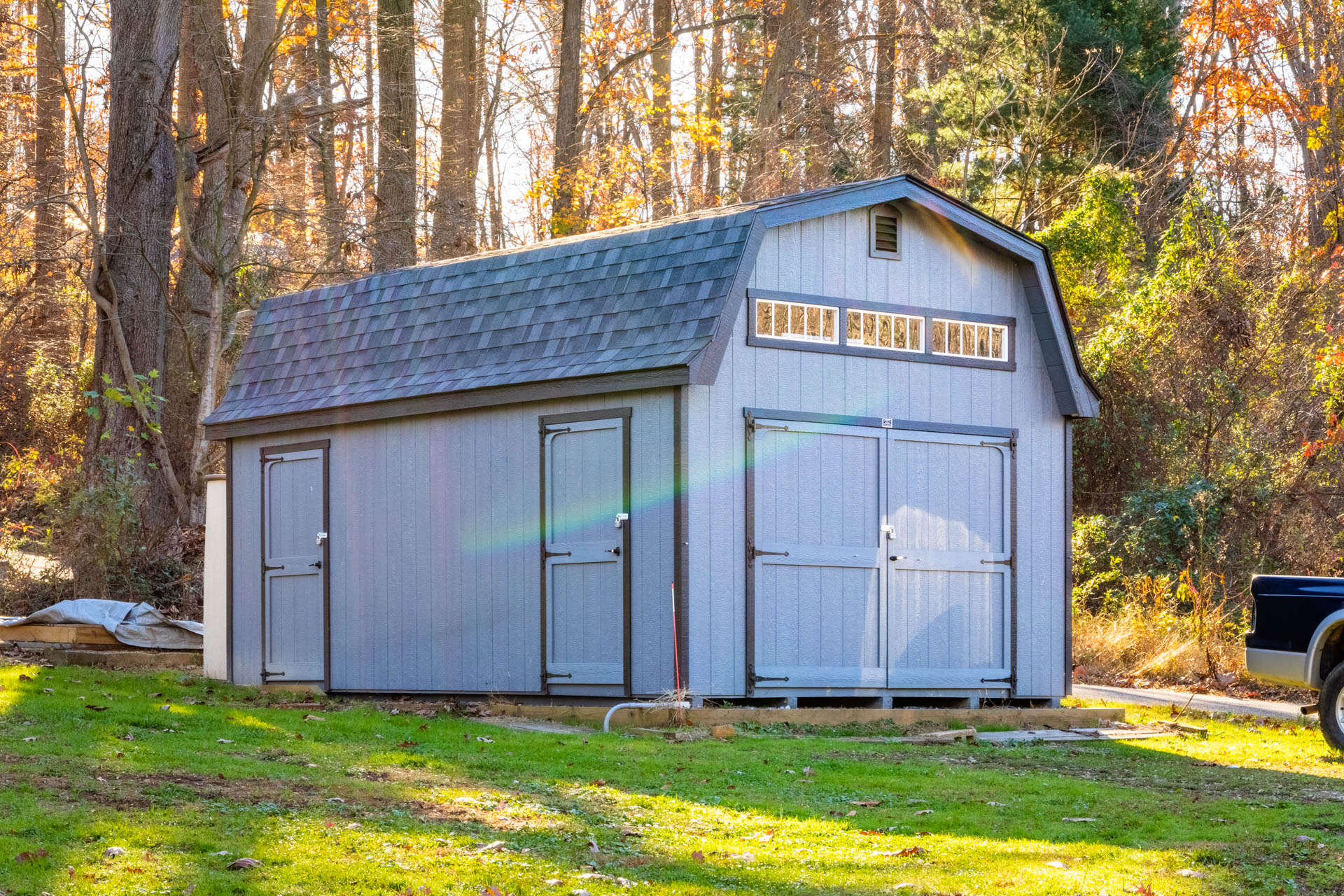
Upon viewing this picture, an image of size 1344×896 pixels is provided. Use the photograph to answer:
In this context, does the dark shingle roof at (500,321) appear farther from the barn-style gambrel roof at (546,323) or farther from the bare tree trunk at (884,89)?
the bare tree trunk at (884,89)

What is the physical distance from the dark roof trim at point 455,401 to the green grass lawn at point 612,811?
2809 mm

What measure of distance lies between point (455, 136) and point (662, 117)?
8.89 metres

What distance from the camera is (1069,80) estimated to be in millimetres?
25891

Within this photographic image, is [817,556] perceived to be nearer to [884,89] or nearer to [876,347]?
[876,347]

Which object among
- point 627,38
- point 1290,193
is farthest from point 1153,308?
point 627,38

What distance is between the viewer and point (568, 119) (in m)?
27.5

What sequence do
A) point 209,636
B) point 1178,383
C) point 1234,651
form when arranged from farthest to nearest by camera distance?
point 1178,383, point 1234,651, point 209,636

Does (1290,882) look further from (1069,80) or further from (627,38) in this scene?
(627,38)

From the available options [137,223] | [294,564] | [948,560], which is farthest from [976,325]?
[137,223]

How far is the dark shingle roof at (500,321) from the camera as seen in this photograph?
11859 mm

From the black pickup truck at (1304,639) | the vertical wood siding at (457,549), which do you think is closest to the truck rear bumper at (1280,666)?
the black pickup truck at (1304,639)

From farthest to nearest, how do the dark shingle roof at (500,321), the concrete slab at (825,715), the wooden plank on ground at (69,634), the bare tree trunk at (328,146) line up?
the bare tree trunk at (328,146), the wooden plank on ground at (69,634), the dark shingle roof at (500,321), the concrete slab at (825,715)

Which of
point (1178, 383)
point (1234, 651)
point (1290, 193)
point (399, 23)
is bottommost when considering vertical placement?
point (1234, 651)

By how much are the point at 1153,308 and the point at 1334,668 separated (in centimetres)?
1169
